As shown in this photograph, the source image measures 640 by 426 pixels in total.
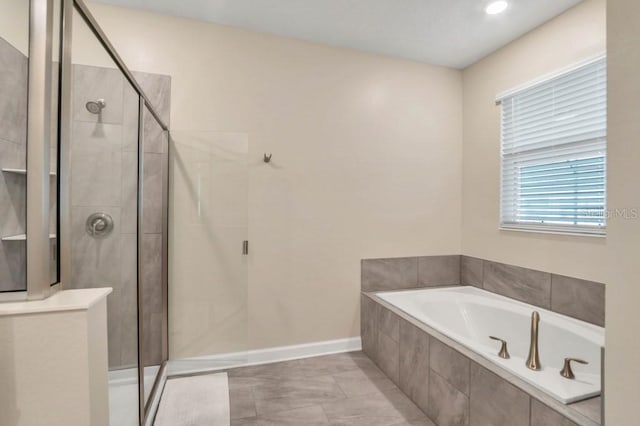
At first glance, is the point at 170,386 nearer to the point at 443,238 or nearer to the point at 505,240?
the point at 443,238

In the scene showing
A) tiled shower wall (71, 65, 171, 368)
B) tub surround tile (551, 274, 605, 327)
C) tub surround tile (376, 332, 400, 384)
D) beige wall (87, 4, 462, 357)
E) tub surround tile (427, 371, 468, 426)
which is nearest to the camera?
tiled shower wall (71, 65, 171, 368)

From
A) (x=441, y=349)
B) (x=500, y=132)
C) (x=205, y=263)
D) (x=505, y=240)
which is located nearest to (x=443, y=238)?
(x=505, y=240)

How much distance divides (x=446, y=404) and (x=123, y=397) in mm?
1616

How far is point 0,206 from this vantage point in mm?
838

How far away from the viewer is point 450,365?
5.49 feet

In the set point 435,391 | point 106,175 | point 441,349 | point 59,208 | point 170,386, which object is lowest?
point 170,386

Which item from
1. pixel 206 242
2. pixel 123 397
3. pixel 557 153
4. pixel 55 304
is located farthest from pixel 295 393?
pixel 557 153

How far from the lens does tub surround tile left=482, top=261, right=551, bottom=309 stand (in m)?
2.29

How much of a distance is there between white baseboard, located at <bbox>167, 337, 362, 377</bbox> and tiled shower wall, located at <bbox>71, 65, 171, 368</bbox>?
282mm

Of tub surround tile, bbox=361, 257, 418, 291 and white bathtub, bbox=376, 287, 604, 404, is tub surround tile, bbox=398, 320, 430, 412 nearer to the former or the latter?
white bathtub, bbox=376, 287, 604, 404

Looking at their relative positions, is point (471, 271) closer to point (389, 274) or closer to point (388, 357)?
point (389, 274)

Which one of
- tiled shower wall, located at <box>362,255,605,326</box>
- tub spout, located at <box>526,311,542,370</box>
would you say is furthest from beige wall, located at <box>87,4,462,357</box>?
tub spout, located at <box>526,311,542,370</box>

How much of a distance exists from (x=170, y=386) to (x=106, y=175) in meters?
1.64

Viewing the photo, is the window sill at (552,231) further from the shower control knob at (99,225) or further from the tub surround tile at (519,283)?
the shower control knob at (99,225)
